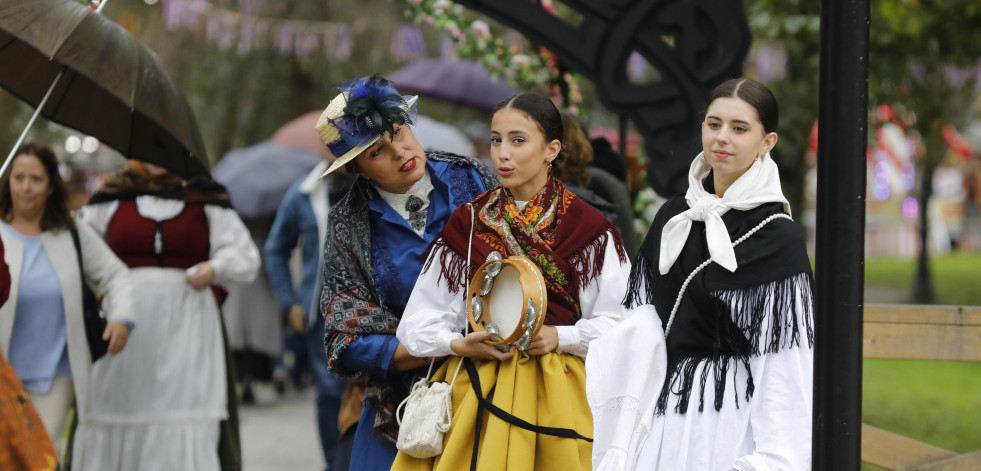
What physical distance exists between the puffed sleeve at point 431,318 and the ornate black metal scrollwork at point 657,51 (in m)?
1.70

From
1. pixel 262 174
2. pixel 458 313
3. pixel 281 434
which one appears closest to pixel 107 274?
pixel 458 313

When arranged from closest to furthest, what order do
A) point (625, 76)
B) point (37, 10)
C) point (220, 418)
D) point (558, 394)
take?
point (558, 394), point (37, 10), point (625, 76), point (220, 418)

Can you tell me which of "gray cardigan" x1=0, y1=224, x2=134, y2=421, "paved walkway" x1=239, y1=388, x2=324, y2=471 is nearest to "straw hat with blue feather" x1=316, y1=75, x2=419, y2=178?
"gray cardigan" x1=0, y1=224, x2=134, y2=421

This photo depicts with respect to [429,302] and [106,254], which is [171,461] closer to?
[106,254]

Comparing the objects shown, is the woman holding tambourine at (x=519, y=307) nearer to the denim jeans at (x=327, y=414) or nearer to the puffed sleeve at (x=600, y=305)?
the puffed sleeve at (x=600, y=305)

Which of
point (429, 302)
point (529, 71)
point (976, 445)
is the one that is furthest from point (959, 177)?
point (429, 302)

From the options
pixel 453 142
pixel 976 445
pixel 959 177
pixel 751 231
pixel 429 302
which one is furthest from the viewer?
pixel 959 177

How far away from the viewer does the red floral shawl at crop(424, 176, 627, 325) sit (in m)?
3.46

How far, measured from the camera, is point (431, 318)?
140 inches

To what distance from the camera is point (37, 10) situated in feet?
14.6

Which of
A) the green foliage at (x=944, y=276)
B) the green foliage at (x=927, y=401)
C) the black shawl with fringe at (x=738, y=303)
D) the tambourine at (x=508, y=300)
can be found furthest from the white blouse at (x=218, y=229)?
the green foliage at (x=944, y=276)

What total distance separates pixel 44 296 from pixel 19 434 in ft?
4.47

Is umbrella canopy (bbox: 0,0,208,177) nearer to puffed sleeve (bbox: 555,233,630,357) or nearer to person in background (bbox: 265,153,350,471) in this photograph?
person in background (bbox: 265,153,350,471)

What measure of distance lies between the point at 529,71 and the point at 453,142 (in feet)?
10.4
